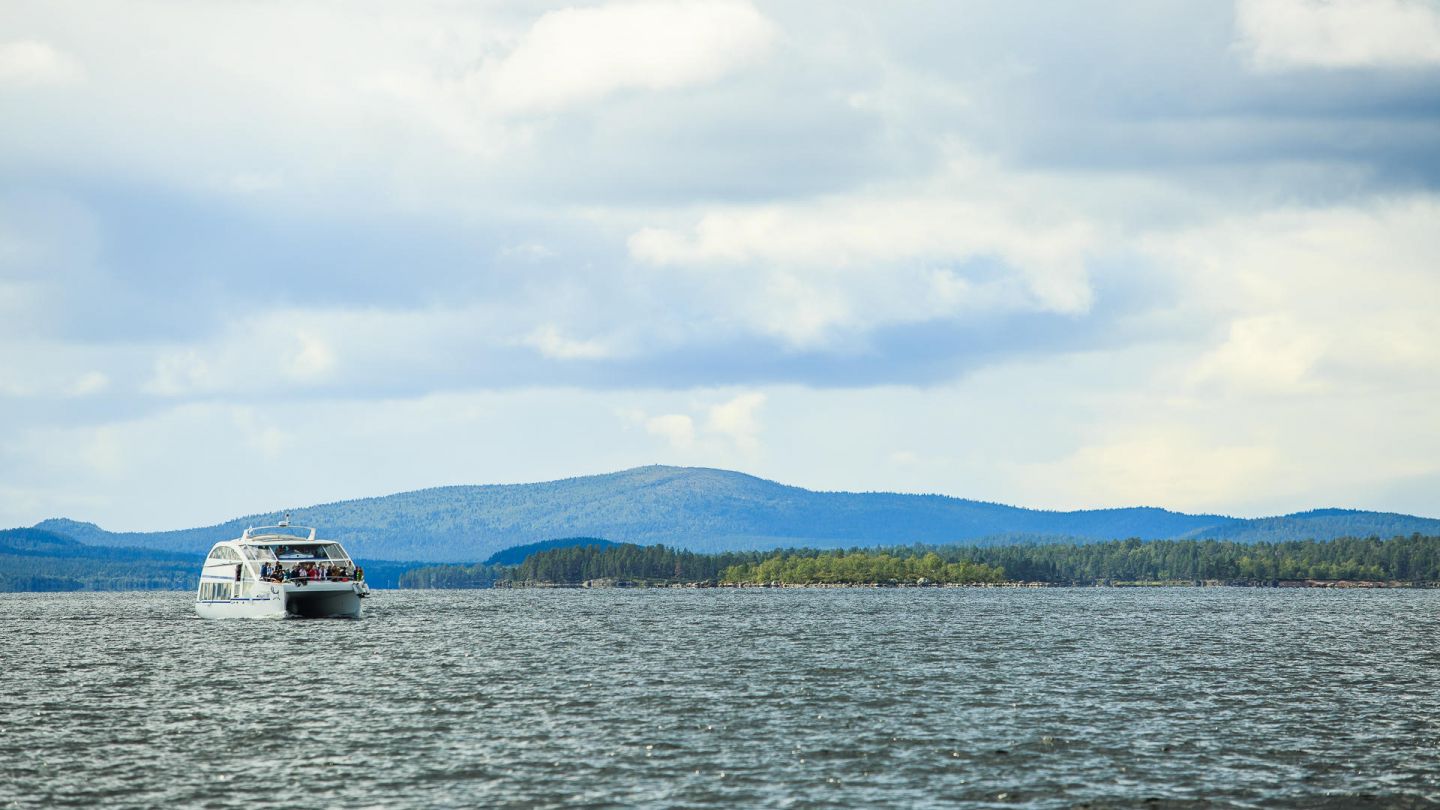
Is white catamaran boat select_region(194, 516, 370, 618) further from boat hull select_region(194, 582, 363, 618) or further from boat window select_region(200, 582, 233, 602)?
boat window select_region(200, 582, 233, 602)

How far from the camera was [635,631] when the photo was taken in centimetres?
16275

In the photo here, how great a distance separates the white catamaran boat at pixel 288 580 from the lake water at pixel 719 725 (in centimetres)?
2708

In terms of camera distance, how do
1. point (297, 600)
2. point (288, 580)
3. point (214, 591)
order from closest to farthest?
point (288, 580)
point (297, 600)
point (214, 591)

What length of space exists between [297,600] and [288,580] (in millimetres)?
3136

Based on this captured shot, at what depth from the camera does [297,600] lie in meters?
158

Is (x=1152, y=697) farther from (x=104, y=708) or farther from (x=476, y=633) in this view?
(x=476, y=633)

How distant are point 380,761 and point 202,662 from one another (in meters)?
54.9

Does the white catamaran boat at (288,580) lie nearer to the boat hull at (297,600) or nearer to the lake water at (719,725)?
the boat hull at (297,600)

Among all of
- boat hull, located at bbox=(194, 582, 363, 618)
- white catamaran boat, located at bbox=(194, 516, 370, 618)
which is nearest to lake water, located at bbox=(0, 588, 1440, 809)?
boat hull, located at bbox=(194, 582, 363, 618)

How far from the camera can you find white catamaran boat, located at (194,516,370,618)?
157000 mm

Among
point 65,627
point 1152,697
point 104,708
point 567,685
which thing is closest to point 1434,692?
point 1152,697

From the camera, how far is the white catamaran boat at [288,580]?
157000 millimetres

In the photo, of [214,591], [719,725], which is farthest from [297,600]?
[719,725]

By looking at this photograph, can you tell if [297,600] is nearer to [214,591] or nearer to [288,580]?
[288,580]
